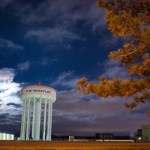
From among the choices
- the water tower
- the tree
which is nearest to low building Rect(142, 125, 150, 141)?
the water tower

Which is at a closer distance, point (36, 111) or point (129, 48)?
point (129, 48)

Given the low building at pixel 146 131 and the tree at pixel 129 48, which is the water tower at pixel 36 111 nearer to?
the low building at pixel 146 131

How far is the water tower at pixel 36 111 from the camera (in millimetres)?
83625

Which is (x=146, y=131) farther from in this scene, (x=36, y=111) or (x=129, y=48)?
(x=129, y=48)

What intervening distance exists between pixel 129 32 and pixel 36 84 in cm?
7002

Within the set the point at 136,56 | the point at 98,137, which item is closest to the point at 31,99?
the point at 98,137

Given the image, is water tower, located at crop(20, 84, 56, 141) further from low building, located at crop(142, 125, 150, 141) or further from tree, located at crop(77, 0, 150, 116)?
tree, located at crop(77, 0, 150, 116)

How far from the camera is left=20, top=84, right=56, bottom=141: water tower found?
3292 inches

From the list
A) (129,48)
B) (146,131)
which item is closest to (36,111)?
(146,131)

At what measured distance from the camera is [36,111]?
83812 mm

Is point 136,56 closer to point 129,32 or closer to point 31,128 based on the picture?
point 129,32

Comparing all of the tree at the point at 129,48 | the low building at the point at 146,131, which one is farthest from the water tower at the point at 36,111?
the tree at the point at 129,48

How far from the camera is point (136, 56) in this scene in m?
18.5

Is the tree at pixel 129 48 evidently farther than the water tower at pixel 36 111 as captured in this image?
No
